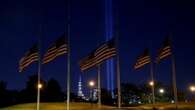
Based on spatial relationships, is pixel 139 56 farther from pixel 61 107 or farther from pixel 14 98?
pixel 14 98

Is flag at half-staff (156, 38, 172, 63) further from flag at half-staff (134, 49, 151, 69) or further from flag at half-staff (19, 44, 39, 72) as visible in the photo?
flag at half-staff (19, 44, 39, 72)

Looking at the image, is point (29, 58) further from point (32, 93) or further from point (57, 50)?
point (32, 93)

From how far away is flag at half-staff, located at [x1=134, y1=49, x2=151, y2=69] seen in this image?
48.7 meters

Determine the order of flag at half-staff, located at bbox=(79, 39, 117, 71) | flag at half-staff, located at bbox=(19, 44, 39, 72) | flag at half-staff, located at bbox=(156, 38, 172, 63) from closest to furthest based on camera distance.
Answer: flag at half-staff, located at bbox=(19, 44, 39, 72) → flag at half-staff, located at bbox=(79, 39, 117, 71) → flag at half-staff, located at bbox=(156, 38, 172, 63)

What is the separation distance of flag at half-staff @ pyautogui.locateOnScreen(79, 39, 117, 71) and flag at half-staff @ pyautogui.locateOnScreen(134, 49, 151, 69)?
5.89m

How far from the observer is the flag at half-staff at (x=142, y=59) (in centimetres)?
4869

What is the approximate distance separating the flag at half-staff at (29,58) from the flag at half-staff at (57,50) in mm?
1464

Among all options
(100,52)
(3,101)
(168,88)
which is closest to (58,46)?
(100,52)

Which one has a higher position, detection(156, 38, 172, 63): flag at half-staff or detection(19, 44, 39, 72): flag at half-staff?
detection(156, 38, 172, 63): flag at half-staff

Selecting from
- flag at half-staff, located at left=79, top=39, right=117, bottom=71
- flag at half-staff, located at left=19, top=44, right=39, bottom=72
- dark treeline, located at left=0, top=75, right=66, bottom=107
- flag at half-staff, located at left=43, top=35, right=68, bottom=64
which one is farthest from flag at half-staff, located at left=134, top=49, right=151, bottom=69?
dark treeline, located at left=0, top=75, right=66, bottom=107

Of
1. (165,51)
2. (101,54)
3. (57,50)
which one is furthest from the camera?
(165,51)

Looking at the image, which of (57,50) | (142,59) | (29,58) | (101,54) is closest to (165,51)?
(142,59)

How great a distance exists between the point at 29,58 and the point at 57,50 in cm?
305

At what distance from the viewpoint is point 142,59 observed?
162 ft
